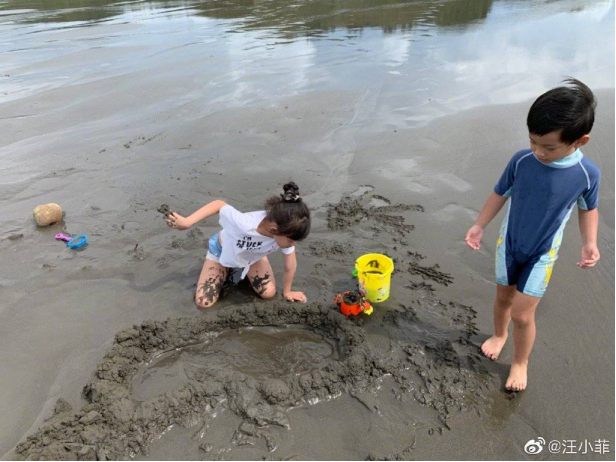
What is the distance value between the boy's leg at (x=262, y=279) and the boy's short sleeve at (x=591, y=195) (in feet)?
7.94

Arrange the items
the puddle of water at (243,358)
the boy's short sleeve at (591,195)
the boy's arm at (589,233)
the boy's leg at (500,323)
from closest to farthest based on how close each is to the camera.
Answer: the boy's short sleeve at (591,195)
the boy's arm at (589,233)
the boy's leg at (500,323)
the puddle of water at (243,358)

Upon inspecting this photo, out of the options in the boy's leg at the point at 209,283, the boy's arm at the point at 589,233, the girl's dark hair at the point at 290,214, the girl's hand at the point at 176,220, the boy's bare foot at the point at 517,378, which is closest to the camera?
the boy's arm at the point at 589,233

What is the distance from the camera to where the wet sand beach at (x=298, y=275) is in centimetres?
272

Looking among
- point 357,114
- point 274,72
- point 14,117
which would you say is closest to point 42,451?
point 357,114

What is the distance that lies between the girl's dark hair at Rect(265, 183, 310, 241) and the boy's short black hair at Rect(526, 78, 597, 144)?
164cm

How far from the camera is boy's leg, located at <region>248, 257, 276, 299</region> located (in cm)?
388

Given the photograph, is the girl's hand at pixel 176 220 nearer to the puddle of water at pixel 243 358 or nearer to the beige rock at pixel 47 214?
the puddle of water at pixel 243 358

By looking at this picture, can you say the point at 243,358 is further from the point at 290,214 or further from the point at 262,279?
the point at 290,214

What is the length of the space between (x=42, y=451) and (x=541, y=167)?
10.8ft

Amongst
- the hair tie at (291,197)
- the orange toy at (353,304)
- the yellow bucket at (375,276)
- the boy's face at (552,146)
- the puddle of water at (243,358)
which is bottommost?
the puddle of water at (243,358)

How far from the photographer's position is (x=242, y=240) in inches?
149

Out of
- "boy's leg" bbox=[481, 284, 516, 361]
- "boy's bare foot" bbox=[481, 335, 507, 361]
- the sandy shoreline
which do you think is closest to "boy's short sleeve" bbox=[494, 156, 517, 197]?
the sandy shoreline

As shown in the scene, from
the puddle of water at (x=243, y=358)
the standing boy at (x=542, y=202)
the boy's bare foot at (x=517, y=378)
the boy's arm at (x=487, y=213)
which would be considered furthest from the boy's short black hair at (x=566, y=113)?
the puddle of water at (x=243, y=358)

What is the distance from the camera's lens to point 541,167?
254cm
